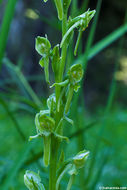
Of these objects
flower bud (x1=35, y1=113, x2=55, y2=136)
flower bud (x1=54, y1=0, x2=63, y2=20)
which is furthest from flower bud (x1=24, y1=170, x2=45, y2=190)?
flower bud (x1=54, y1=0, x2=63, y2=20)

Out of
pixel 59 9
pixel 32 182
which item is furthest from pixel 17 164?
pixel 59 9

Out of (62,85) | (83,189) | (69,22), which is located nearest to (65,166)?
(62,85)

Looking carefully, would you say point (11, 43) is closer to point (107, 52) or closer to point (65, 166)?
point (107, 52)

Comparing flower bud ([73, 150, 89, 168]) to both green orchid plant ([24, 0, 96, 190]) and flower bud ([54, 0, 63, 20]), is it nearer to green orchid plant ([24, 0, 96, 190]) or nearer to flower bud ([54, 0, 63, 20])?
green orchid plant ([24, 0, 96, 190])

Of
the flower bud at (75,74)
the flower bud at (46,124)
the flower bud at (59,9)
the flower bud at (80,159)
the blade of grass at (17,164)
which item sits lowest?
the flower bud at (80,159)

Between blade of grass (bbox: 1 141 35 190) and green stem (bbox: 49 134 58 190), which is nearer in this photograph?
green stem (bbox: 49 134 58 190)

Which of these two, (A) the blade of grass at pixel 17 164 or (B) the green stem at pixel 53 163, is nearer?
(B) the green stem at pixel 53 163

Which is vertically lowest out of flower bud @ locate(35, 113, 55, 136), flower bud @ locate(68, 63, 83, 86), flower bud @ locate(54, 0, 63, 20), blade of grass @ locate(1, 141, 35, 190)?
blade of grass @ locate(1, 141, 35, 190)

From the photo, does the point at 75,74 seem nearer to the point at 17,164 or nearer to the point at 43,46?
the point at 43,46

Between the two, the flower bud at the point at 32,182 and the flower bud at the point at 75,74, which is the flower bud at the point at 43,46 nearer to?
the flower bud at the point at 75,74

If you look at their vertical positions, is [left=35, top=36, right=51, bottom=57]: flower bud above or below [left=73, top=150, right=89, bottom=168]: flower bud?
above

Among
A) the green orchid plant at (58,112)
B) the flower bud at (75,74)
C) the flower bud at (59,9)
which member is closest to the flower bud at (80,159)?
the green orchid plant at (58,112)

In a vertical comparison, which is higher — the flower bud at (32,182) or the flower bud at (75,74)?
the flower bud at (75,74)
